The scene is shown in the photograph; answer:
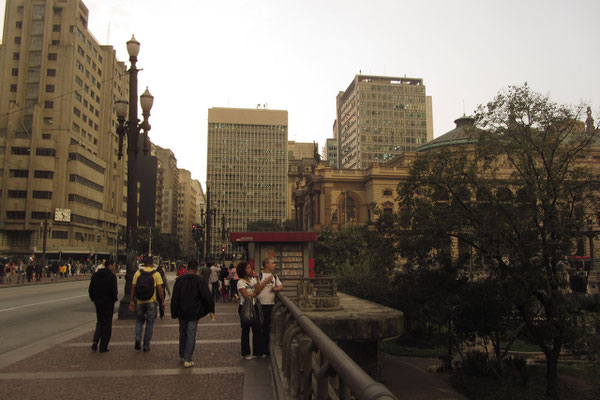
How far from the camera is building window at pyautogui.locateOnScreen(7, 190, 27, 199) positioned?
2603 inches

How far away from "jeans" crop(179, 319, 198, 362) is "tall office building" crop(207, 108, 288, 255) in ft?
501

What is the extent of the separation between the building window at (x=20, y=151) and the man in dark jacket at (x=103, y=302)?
227 feet

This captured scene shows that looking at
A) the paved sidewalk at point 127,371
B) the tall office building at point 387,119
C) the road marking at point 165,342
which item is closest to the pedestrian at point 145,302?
the paved sidewalk at point 127,371

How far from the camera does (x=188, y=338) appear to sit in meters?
7.45

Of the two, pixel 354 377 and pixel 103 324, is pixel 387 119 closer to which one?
pixel 103 324

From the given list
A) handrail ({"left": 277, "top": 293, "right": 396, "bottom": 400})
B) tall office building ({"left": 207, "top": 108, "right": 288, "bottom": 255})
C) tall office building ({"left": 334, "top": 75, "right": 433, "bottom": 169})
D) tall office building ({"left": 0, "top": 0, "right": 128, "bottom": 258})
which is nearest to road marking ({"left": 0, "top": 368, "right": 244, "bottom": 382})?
handrail ({"left": 277, "top": 293, "right": 396, "bottom": 400})

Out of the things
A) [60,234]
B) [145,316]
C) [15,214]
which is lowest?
[145,316]

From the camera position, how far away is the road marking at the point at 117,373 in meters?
6.78

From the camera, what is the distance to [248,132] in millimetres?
162500

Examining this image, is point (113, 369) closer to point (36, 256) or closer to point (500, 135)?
point (500, 135)

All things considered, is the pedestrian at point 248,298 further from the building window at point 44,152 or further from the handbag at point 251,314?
the building window at point 44,152

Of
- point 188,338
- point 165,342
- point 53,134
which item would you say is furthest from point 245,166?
point 188,338

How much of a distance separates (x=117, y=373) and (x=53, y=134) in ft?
242

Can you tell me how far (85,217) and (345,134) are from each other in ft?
351
